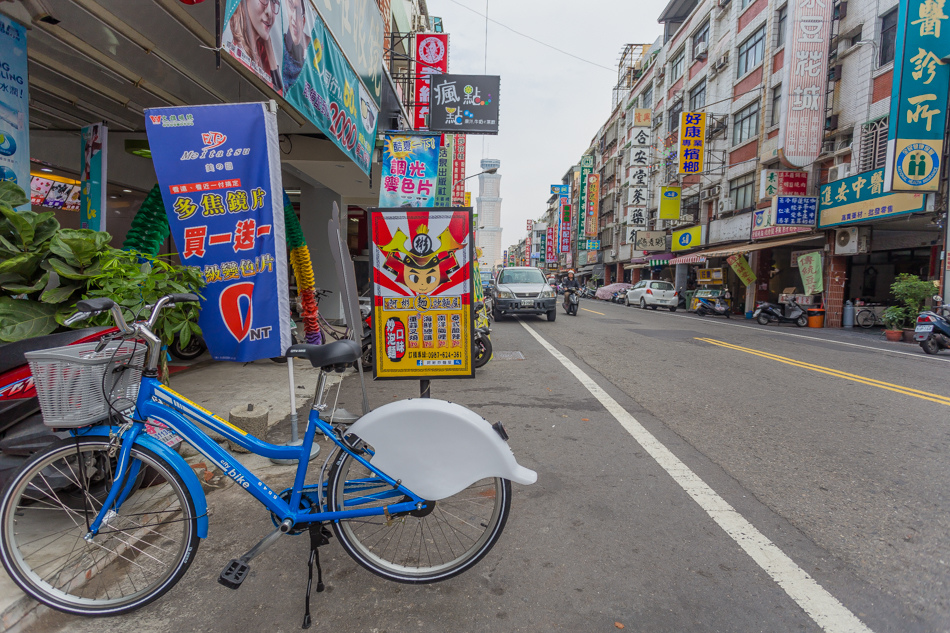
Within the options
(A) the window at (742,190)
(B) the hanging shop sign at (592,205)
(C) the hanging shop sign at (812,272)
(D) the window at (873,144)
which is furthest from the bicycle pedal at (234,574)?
(B) the hanging shop sign at (592,205)

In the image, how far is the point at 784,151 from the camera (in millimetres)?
19078

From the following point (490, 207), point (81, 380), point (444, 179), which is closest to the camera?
point (81, 380)

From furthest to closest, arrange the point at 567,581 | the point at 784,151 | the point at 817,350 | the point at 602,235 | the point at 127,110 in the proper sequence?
1. the point at 602,235
2. the point at 784,151
3. the point at 817,350
4. the point at 127,110
5. the point at 567,581

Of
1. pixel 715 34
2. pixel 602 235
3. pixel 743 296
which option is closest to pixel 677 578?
pixel 743 296

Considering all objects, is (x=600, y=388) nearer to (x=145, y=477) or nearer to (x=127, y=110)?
(x=145, y=477)

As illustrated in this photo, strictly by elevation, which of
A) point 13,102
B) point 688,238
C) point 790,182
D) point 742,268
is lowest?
point 742,268

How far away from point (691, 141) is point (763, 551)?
2760 centimetres

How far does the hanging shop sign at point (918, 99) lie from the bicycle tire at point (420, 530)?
54.6 feet

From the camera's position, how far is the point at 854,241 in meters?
17.5

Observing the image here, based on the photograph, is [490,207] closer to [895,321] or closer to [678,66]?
[678,66]

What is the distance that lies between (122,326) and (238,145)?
219 cm

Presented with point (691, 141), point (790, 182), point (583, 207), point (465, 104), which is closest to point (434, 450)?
point (465, 104)

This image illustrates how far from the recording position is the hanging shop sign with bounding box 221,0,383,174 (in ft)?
14.7

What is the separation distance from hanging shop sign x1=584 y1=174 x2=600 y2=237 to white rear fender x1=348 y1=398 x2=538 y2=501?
54.4m
